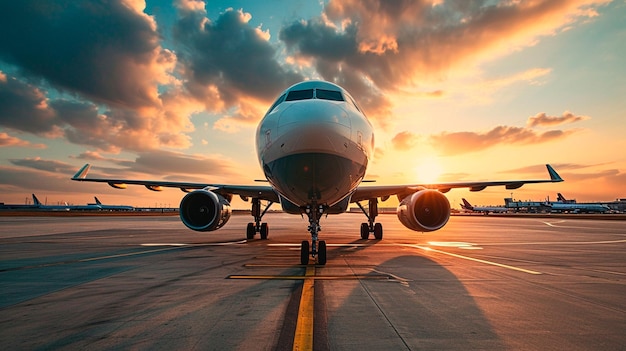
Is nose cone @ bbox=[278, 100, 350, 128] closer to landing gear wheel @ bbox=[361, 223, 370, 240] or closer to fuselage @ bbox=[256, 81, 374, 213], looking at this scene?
fuselage @ bbox=[256, 81, 374, 213]

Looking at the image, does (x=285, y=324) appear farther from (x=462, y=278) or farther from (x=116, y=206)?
(x=116, y=206)

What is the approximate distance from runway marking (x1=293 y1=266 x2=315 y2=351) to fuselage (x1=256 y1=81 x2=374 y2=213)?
211cm

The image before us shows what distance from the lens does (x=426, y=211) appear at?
9945 millimetres

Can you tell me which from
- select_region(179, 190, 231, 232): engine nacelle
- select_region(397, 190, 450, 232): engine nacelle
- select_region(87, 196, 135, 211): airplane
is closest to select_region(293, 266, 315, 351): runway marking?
select_region(397, 190, 450, 232): engine nacelle

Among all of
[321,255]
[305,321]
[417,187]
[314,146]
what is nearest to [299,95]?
[314,146]

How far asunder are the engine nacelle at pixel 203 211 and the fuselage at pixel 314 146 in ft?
11.5

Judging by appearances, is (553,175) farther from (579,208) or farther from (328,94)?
(579,208)

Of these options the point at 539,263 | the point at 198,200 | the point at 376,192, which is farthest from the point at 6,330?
the point at 376,192

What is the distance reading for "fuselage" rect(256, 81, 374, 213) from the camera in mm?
6113

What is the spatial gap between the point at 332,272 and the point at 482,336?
3883 millimetres

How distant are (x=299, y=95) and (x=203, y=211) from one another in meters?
5.58

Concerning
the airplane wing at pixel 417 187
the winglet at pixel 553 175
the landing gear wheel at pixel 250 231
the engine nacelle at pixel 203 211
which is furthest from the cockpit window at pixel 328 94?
the winglet at pixel 553 175

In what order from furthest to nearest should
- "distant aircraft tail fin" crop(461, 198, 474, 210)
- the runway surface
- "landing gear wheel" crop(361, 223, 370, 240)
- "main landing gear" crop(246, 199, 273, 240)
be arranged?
"distant aircraft tail fin" crop(461, 198, 474, 210), "landing gear wheel" crop(361, 223, 370, 240), "main landing gear" crop(246, 199, 273, 240), the runway surface

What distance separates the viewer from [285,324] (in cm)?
356
